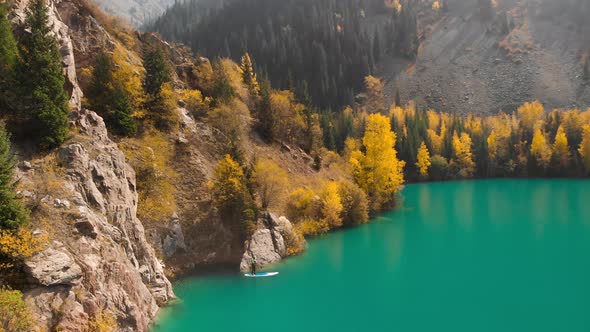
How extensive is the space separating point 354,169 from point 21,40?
51832 millimetres

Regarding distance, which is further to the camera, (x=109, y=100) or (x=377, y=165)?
(x=377, y=165)

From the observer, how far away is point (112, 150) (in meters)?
35.8

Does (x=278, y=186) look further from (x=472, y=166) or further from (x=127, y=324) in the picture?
(x=472, y=166)

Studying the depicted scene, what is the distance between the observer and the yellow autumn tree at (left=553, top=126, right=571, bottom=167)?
12201 cm

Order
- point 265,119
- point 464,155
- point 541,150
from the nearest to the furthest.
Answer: point 265,119
point 541,150
point 464,155

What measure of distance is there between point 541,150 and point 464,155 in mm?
21607

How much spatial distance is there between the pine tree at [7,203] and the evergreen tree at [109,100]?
23111mm

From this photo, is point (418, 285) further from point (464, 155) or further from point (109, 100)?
point (464, 155)

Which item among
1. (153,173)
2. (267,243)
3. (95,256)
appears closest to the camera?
(95,256)

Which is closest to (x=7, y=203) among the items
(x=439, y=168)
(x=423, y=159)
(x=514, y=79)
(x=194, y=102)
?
(x=194, y=102)

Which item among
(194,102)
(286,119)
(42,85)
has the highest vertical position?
(194,102)

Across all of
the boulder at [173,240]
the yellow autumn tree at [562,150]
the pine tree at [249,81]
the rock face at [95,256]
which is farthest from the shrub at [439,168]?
the rock face at [95,256]

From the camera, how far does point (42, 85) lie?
31.2 m

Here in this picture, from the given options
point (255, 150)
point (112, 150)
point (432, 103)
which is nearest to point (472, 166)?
point (432, 103)
